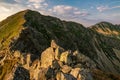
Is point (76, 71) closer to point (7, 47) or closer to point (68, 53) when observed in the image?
point (68, 53)

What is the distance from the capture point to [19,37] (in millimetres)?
177250

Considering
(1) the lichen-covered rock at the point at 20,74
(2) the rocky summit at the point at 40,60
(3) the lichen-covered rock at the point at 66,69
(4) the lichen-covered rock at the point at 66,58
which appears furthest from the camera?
(4) the lichen-covered rock at the point at 66,58

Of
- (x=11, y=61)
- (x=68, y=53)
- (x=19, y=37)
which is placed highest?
(x=68, y=53)

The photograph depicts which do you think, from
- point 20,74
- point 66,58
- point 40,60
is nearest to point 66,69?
point 20,74

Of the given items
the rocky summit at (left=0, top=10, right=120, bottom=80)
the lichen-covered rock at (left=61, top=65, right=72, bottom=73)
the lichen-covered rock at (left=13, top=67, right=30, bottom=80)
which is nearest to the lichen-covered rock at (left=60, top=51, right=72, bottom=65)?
the rocky summit at (left=0, top=10, right=120, bottom=80)

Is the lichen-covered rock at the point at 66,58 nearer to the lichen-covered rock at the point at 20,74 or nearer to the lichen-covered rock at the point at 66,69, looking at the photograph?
the lichen-covered rock at the point at 66,69

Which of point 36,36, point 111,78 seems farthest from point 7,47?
point 111,78

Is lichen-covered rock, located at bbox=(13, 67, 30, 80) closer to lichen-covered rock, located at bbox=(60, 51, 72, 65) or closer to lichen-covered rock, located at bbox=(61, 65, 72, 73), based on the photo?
lichen-covered rock, located at bbox=(61, 65, 72, 73)

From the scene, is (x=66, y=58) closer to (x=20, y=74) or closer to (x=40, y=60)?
(x=40, y=60)

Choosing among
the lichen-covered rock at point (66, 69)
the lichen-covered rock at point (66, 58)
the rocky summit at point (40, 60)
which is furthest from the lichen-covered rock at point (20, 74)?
the lichen-covered rock at point (66, 58)

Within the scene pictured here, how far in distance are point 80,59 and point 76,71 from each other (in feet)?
89.8

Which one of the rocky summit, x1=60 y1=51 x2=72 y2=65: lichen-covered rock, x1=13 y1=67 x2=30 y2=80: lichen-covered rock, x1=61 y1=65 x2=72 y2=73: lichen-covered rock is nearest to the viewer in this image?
x1=13 y1=67 x2=30 y2=80: lichen-covered rock

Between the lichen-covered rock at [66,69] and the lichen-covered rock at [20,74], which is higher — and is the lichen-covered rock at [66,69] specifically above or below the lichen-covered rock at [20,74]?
below

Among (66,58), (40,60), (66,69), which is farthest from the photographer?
(40,60)
